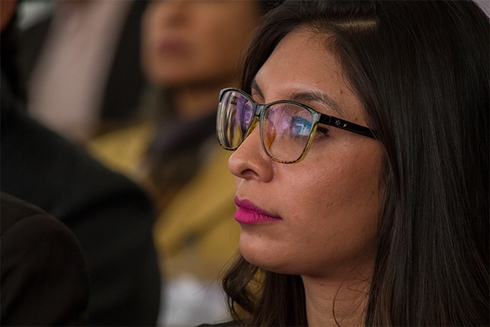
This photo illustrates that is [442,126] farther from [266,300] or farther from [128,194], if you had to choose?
[128,194]

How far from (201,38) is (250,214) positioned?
201 cm

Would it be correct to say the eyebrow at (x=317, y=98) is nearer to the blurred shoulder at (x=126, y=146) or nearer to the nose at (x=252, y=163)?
the nose at (x=252, y=163)

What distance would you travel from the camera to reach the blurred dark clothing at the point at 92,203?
2.03m

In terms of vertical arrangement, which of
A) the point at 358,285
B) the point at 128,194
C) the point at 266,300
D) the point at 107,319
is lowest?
the point at 107,319

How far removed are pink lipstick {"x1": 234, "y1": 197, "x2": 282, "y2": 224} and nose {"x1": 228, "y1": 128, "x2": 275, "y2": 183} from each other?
0.04 metres

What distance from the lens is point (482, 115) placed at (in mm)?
1324

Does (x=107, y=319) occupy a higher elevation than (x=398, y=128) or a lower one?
lower

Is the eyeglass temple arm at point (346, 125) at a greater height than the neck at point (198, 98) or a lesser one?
greater

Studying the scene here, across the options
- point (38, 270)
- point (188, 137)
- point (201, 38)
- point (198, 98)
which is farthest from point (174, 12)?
point (38, 270)

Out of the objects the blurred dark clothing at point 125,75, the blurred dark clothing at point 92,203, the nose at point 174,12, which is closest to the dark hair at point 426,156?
the blurred dark clothing at point 92,203

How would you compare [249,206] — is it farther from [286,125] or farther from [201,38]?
[201,38]

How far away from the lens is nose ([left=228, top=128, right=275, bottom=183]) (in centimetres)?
130

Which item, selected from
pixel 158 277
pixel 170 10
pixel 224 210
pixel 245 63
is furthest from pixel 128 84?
pixel 245 63

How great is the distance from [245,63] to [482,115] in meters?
0.44
